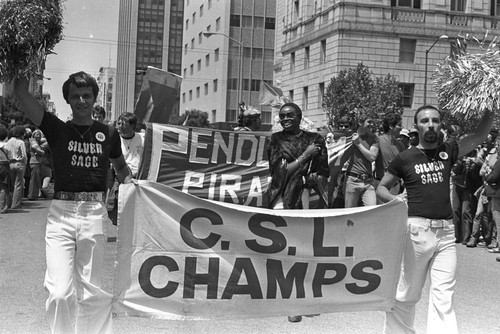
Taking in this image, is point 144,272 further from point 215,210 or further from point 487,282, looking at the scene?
point 487,282

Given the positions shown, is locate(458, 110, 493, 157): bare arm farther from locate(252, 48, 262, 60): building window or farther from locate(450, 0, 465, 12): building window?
locate(252, 48, 262, 60): building window

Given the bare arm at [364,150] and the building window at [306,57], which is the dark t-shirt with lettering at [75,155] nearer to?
the bare arm at [364,150]

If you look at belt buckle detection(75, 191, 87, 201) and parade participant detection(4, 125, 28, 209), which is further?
parade participant detection(4, 125, 28, 209)

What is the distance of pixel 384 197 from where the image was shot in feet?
17.6

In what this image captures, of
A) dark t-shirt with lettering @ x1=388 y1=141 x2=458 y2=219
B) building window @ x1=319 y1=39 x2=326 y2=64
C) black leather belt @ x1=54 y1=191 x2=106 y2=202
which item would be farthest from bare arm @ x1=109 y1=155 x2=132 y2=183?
building window @ x1=319 y1=39 x2=326 y2=64

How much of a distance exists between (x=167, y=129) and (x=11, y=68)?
5.53 meters

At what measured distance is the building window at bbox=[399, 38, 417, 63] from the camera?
146 ft

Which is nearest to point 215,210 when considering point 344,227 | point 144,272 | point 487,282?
point 144,272

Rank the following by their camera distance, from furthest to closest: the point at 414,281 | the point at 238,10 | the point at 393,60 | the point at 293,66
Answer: the point at 238,10, the point at 293,66, the point at 393,60, the point at 414,281

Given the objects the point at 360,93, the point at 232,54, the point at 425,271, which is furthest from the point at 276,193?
the point at 232,54

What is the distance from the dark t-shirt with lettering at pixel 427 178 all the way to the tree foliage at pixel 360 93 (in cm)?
3331

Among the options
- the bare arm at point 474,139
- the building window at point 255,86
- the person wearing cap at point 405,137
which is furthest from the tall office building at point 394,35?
the bare arm at point 474,139

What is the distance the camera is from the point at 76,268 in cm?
461

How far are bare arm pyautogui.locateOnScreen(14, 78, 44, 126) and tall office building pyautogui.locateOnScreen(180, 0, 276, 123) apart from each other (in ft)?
216
